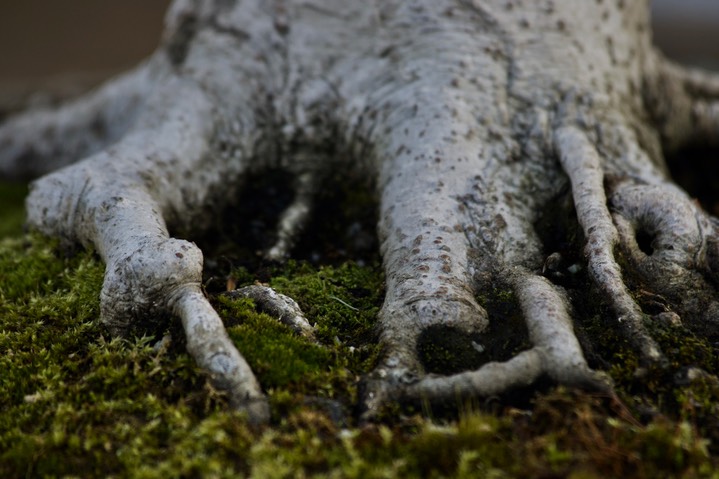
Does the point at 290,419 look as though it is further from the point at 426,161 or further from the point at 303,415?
the point at 426,161

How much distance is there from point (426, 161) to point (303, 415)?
265cm

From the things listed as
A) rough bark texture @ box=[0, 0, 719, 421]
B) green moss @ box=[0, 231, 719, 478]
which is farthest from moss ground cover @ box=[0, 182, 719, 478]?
rough bark texture @ box=[0, 0, 719, 421]

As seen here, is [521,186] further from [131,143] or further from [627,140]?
[131,143]

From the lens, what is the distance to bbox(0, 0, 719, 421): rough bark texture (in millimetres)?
4277

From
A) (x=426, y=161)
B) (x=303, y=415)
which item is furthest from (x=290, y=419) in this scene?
(x=426, y=161)

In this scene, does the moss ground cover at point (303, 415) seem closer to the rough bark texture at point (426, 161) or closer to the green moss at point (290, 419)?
the green moss at point (290, 419)

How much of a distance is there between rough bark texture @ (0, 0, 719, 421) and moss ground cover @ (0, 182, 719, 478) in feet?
0.56

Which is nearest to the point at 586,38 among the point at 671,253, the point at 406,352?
the point at 671,253

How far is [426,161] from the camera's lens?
17.9 ft

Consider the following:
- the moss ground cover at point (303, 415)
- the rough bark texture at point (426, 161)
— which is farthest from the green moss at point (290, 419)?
the rough bark texture at point (426, 161)

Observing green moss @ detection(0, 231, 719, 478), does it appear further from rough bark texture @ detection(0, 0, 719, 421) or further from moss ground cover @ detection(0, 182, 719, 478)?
rough bark texture @ detection(0, 0, 719, 421)

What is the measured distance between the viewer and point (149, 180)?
5715 millimetres

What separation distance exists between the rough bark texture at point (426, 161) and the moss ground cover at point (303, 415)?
0.56 ft

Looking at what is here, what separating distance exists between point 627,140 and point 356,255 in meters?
2.77
